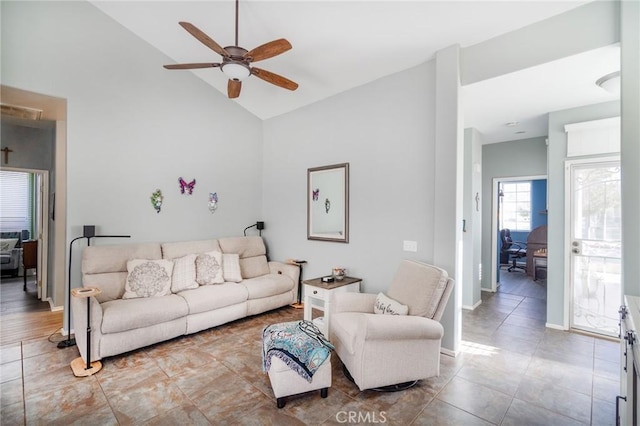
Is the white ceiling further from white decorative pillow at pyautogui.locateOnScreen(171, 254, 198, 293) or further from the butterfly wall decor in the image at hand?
white decorative pillow at pyautogui.locateOnScreen(171, 254, 198, 293)

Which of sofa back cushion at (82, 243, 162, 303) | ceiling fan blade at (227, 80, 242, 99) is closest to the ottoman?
sofa back cushion at (82, 243, 162, 303)

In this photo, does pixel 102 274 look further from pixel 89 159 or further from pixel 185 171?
pixel 185 171

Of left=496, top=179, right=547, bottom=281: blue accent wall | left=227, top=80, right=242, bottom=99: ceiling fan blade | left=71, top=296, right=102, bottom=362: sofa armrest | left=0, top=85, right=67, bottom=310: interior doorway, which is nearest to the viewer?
left=71, top=296, right=102, bottom=362: sofa armrest

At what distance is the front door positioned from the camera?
3.41 metres

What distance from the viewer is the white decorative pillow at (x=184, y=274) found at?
363cm

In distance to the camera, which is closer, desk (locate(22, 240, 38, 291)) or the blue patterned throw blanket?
the blue patterned throw blanket

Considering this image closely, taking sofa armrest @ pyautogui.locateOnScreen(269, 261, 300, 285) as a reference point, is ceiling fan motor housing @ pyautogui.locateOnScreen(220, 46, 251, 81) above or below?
above

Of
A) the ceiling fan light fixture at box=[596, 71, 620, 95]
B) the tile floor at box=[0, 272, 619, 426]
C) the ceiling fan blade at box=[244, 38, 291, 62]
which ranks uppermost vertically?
the ceiling fan blade at box=[244, 38, 291, 62]

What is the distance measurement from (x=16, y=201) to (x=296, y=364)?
26.4 ft

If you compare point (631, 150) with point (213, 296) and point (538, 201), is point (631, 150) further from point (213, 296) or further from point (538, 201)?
point (538, 201)

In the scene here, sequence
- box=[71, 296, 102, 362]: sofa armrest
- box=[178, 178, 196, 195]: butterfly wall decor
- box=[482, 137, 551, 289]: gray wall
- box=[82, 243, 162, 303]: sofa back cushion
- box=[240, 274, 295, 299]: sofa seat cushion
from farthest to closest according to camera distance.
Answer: box=[482, 137, 551, 289]: gray wall, box=[178, 178, 196, 195]: butterfly wall decor, box=[240, 274, 295, 299]: sofa seat cushion, box=[82, 243, 162, 303]: sofa back cushion, box=[71, 296, 102, 362]: sofa armrest

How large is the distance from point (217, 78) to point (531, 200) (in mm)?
8848

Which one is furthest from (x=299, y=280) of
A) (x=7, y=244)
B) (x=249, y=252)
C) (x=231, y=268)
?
(x=7, y=244)

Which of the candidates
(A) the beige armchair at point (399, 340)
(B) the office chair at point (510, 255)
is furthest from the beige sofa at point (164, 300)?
(B) the office chair at point (510, 255)
